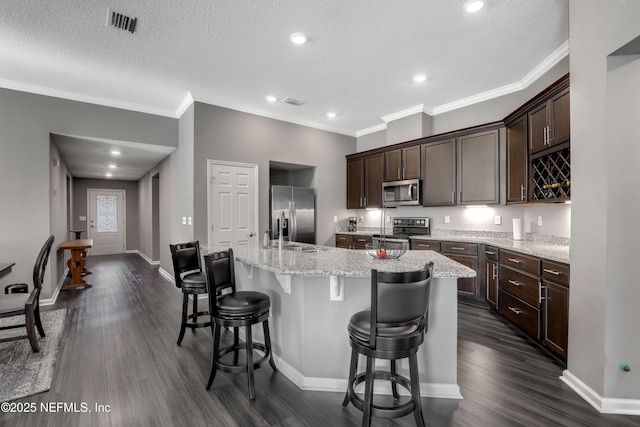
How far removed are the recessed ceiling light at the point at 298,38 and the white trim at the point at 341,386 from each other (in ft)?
10.3

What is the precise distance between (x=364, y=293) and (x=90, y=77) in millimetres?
4513

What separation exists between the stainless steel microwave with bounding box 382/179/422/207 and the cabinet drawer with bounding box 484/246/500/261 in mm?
1408

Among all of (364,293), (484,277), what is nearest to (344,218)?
(484,277)

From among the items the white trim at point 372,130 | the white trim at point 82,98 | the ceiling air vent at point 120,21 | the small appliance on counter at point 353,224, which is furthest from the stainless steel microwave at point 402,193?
the ceiling air vent at point 120,21

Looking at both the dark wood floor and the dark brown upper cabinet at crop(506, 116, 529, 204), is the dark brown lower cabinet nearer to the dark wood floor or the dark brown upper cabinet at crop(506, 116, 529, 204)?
the dark wood floor

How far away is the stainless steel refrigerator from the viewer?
18.4ft

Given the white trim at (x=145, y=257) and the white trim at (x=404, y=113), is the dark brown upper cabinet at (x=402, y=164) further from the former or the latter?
the white trim at (x=145, y=257)

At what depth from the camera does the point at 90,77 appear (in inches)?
158

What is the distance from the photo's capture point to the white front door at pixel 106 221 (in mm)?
9656

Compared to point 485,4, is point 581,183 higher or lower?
lower

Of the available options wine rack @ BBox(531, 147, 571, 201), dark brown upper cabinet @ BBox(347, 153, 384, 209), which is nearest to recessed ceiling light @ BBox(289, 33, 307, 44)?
wine rack @ BBox(531, 147, 571, 201)

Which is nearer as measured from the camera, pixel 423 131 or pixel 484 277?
pixel 484 277

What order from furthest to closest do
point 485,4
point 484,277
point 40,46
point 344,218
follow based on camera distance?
point 344,218 < point 484,277 < point 40,46 < point 485,4

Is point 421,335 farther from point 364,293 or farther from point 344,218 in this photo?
point 344,218
